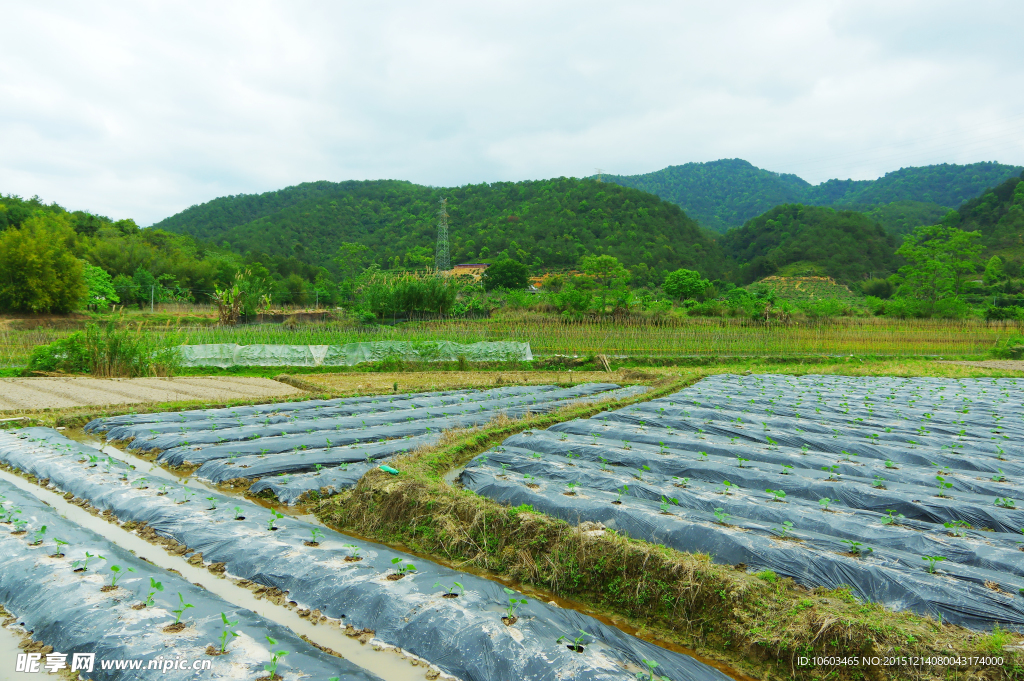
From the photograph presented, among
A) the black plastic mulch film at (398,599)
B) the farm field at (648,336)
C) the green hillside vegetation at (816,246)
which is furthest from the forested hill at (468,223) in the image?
the black plastic mulch film at (398,599)

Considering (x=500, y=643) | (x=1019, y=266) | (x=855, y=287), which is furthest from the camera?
(x=855, y=287)

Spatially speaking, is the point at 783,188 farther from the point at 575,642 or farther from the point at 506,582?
the point at 575,642

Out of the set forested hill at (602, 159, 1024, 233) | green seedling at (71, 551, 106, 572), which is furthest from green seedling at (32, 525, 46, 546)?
forested hill at (602, 159, 1024, 233)

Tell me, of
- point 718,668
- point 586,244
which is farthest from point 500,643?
point 586,244

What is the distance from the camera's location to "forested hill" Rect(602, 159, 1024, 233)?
7288 cm

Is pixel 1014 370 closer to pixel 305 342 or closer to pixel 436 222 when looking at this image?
pixel 305 342

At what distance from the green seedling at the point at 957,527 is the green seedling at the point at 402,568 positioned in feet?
11.0

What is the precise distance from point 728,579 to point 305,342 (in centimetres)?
1583

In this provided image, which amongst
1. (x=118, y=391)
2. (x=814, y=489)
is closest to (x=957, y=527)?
(x=814, y=489)

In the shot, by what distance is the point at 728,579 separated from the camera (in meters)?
2.92

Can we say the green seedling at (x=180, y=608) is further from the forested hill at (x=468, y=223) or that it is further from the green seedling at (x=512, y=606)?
the forested hill at (x=468, y=223)

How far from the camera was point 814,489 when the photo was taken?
171 inches

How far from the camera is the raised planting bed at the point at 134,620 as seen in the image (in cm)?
230

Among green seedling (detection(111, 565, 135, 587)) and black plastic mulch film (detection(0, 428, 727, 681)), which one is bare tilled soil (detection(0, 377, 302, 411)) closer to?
black plastic mulch film (detection(0, 428, 727, 681))
